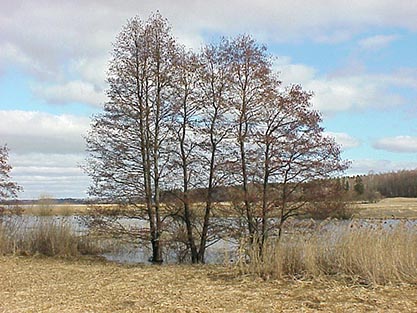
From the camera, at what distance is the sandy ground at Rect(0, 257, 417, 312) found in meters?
6.48

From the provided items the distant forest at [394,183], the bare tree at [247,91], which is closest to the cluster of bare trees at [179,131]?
the bare tree at [247,91]

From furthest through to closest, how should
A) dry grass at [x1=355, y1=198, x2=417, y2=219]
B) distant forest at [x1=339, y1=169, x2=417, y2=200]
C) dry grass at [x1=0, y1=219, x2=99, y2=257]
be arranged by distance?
distant forest at [x1=339, y1=169, x2=417, y2=200] < dry grass at [x1=0, y1=219, x2=99, y2=257] < dry grass at [x1=355, y1=198, x2=417, y2=219]

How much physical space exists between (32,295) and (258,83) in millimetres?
7444

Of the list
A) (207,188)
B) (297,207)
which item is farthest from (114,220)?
(297,207)

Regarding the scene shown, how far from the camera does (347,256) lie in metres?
8.54

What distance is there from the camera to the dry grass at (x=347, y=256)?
798 cm

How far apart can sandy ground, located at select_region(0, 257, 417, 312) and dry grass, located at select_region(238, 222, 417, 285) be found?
0.40 meters

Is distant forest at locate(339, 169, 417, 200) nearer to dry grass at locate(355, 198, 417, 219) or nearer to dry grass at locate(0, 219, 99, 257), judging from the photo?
dry grass at locate(355, 198, 417, 219)

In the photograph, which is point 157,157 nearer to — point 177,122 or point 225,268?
point 177,122

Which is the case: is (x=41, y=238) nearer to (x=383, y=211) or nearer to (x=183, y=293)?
(x=183, y=293)

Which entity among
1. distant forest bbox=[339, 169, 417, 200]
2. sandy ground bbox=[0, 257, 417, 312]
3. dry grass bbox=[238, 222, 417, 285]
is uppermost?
distant forest bbox=[339, 169, 417, 200]

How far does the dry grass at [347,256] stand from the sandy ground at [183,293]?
15.8 inches

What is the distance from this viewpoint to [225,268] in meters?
9.76

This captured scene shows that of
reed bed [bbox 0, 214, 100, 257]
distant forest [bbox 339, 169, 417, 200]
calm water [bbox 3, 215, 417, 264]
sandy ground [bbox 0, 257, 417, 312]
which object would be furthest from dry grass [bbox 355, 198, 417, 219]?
distant forest [bbox 339, 169, 417, 200]
